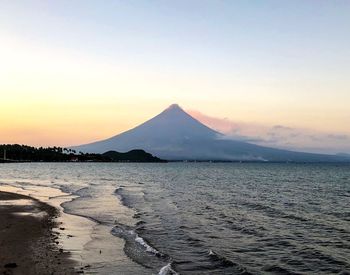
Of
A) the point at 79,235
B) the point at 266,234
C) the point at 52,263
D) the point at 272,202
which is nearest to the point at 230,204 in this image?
the point at 272,202

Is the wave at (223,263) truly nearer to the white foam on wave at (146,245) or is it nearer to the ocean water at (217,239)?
the ocean water at (217,239)

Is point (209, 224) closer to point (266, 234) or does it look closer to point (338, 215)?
point (266, 234)

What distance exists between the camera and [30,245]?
58.0 feet

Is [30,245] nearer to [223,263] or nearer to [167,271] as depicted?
[167,271]

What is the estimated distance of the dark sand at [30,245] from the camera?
45.5 feet

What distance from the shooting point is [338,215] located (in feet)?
102

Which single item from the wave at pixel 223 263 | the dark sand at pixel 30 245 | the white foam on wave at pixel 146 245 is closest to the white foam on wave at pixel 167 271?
the wave at pixel 223 263

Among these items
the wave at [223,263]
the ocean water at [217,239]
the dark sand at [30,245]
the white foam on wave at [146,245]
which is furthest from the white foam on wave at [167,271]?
the dark sand at [30,245]

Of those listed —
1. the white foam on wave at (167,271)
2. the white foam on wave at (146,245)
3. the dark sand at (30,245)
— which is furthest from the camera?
the white foam on wave at (146,245)

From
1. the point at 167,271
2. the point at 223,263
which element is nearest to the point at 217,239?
the point at 223,263

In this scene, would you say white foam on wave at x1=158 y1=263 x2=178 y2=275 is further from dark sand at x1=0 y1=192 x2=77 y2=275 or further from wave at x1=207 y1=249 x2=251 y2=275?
dark sand at x1=0 y1=192 x2=77 y2=275

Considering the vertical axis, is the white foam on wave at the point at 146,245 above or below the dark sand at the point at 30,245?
below

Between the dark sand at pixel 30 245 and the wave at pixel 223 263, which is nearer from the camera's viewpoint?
the dark sand at pixel 30 245

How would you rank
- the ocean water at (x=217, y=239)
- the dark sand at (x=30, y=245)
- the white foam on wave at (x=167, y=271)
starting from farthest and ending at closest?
the ocean water at (x=217, y=239), the white foam on wave at (x=167, y=271), the dark sand at (x=30, y=245)
